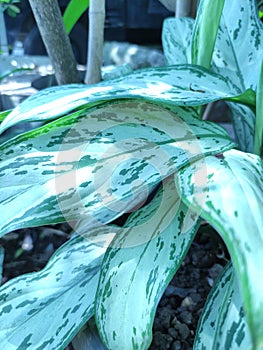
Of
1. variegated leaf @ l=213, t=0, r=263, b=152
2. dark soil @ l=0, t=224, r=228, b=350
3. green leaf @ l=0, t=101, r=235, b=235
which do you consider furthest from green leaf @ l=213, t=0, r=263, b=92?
dark soil @ l=0, t=224, r=228, b=350

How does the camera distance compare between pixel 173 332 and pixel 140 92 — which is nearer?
pixel 140 92

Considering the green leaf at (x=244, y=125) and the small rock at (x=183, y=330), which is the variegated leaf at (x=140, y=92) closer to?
the green leaf at (x=244, y=125)

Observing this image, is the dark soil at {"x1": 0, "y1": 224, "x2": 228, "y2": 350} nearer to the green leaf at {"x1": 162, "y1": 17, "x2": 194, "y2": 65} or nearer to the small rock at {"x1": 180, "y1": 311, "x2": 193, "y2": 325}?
the small rock at {"x1": 180, "y1": 311, "x2": 193, "y2": 325}

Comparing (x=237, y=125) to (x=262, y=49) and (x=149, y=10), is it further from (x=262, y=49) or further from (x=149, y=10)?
(x=149, y=10)

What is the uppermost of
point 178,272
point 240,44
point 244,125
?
point 240,44

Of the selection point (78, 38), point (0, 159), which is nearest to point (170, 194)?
point (0, 159)

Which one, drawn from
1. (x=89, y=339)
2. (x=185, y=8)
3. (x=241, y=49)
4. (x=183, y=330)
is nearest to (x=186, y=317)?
(x=183, y=330)

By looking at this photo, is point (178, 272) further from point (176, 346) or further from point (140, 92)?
point (140, 92)
